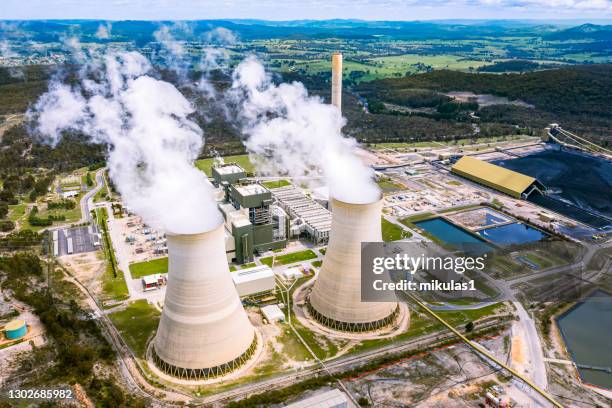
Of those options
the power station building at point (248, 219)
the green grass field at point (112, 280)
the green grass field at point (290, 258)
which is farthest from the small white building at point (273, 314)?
the green grass field at point (112, 280)

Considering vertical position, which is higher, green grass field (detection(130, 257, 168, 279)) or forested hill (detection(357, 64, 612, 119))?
forested hill (detection(357, 64, 612, 119))

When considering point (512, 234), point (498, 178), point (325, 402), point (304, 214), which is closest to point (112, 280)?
point (304, 214)

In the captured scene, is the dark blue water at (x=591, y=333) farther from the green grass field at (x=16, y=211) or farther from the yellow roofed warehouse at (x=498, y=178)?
the green grass field at (x=16, y=211)

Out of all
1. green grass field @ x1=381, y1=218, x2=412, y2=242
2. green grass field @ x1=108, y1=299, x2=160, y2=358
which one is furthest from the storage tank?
green grass field @ x1=381, y1=218, x2=412, y2=242

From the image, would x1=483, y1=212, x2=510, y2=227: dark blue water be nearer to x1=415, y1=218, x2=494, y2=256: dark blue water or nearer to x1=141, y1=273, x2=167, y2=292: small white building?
x1=415, y1=218, x2=494, y2=256: dark blue water

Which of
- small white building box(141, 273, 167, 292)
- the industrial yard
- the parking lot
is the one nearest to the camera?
the industrial yard

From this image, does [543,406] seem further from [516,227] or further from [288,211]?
[288,211]
